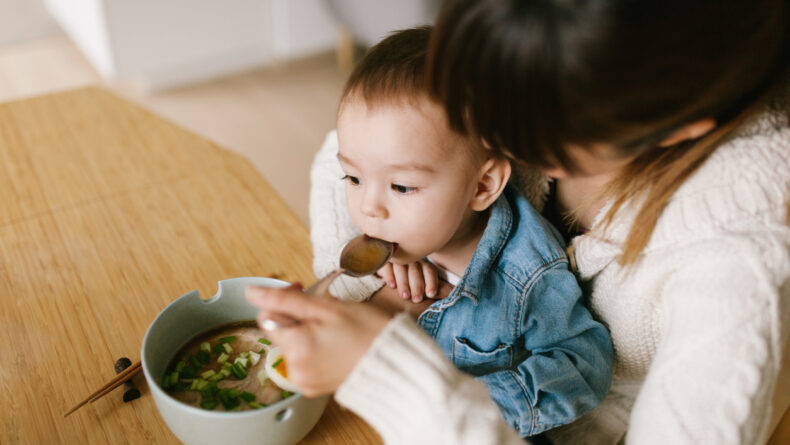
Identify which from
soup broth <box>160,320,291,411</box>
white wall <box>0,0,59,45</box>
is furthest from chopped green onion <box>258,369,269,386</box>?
white wall <box>0,0,59,45</box>

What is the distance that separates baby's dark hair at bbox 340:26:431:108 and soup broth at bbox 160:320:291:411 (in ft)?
1.10

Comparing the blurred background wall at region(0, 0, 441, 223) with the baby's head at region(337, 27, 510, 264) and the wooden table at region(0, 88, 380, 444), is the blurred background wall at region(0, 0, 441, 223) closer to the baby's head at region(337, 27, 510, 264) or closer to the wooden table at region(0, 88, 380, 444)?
the wooden table at region(0, 88, 380, 444)

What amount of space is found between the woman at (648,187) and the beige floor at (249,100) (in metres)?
1.83

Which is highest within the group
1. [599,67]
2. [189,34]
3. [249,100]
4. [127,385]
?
[599,67]

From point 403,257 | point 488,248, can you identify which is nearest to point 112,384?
point 403,257

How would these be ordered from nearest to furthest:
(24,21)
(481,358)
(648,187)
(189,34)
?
(648,187)
(481,358)
(189,34)
(24,21)

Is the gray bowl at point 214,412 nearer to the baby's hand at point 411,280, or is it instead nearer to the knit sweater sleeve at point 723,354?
the baby's hand at point 411,280

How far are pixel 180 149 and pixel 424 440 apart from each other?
0.83m

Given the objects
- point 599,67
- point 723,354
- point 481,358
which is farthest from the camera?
point 481,358

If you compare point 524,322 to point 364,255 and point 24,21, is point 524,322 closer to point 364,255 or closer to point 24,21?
point 364,255

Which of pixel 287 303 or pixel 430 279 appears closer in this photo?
pixel 287 303

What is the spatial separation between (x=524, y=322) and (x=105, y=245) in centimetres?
65

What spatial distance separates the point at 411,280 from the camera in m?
0.95

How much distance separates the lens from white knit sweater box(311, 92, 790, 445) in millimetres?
576
